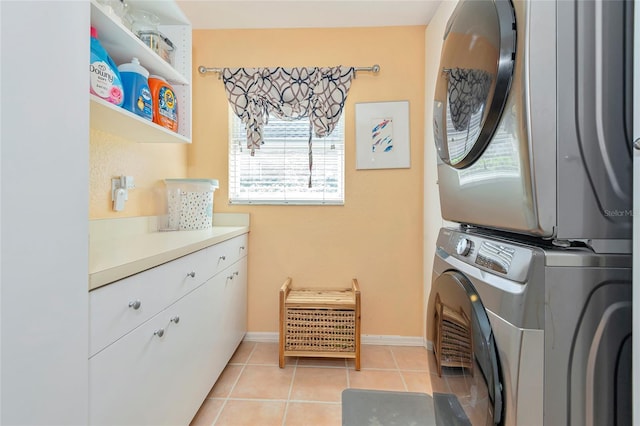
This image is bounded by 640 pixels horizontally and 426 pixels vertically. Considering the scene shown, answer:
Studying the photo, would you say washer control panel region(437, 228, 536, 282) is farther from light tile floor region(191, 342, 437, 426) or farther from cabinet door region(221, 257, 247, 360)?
cabinet door region(221, 257, 247, 360)

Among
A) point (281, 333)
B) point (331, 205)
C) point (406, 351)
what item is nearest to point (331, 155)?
point (331, 205)

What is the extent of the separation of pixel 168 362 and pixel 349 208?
1539 mm

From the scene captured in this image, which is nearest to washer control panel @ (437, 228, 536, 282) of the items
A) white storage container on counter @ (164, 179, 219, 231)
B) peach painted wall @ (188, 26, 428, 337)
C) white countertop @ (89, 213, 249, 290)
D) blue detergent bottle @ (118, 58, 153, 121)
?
white countertop @ (89, 213, 249, 290)

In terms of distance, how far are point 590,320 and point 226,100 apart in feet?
7.95

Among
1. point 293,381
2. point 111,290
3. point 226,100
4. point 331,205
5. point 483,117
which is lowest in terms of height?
point 293,381

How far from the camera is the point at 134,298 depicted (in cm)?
95

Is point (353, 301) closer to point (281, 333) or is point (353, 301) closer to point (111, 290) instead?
point (281, 333)

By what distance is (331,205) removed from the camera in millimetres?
2326

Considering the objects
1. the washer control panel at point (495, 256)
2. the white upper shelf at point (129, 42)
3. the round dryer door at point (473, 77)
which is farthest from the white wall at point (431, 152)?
the white upper shelf at point (129, 42)

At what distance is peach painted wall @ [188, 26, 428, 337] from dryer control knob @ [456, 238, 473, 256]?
4.65 feet

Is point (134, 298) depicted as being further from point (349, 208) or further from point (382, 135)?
point (382, 135)

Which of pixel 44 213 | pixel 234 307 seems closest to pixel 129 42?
pixel 44 213

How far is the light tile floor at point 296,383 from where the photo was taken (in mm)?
1529

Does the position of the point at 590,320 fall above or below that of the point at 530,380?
above
